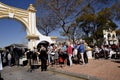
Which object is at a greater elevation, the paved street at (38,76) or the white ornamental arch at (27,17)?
the white ornamental arch at (27,17)

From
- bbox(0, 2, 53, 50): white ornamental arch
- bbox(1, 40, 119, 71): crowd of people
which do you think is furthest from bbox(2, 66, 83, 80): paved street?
bbox(0, 2, 53, 50): white ornamental arch

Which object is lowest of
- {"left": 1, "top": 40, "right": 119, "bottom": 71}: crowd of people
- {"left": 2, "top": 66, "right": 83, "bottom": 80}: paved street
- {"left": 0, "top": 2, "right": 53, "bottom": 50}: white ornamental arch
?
{"left": 2, "top": 66, "right": 83, "bottom": 80}: paved street

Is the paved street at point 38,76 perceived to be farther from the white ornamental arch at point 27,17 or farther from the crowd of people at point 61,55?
the white ornamental arch at point 27,17

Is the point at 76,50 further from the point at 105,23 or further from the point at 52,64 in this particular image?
the point at 105,23

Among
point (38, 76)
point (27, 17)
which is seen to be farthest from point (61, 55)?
point (27, 17)

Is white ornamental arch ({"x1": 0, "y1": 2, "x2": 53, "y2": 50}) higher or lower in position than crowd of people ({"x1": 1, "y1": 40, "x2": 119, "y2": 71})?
higher

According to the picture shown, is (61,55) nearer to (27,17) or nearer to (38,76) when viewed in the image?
(38,76)

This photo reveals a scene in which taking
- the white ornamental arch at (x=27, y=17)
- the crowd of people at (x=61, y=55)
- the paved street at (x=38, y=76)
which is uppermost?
the white ornamental arch at (x=27, y=17)

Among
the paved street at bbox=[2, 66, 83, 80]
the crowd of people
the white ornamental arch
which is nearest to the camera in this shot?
the paved street at bbox=[2, 66, 83, 80]

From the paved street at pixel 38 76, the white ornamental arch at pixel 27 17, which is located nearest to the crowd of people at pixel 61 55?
the paved street at pixel 38 76

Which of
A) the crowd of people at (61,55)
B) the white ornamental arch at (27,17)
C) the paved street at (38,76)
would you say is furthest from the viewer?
the white ornamental arch at (27,17)

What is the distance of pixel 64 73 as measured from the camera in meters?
12.4

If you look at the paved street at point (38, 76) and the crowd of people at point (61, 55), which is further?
the crowd of people at point (61, 55)

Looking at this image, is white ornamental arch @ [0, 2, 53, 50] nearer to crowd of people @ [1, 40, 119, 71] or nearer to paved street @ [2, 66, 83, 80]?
crowd of people @ [1, 40, 119, 71]
